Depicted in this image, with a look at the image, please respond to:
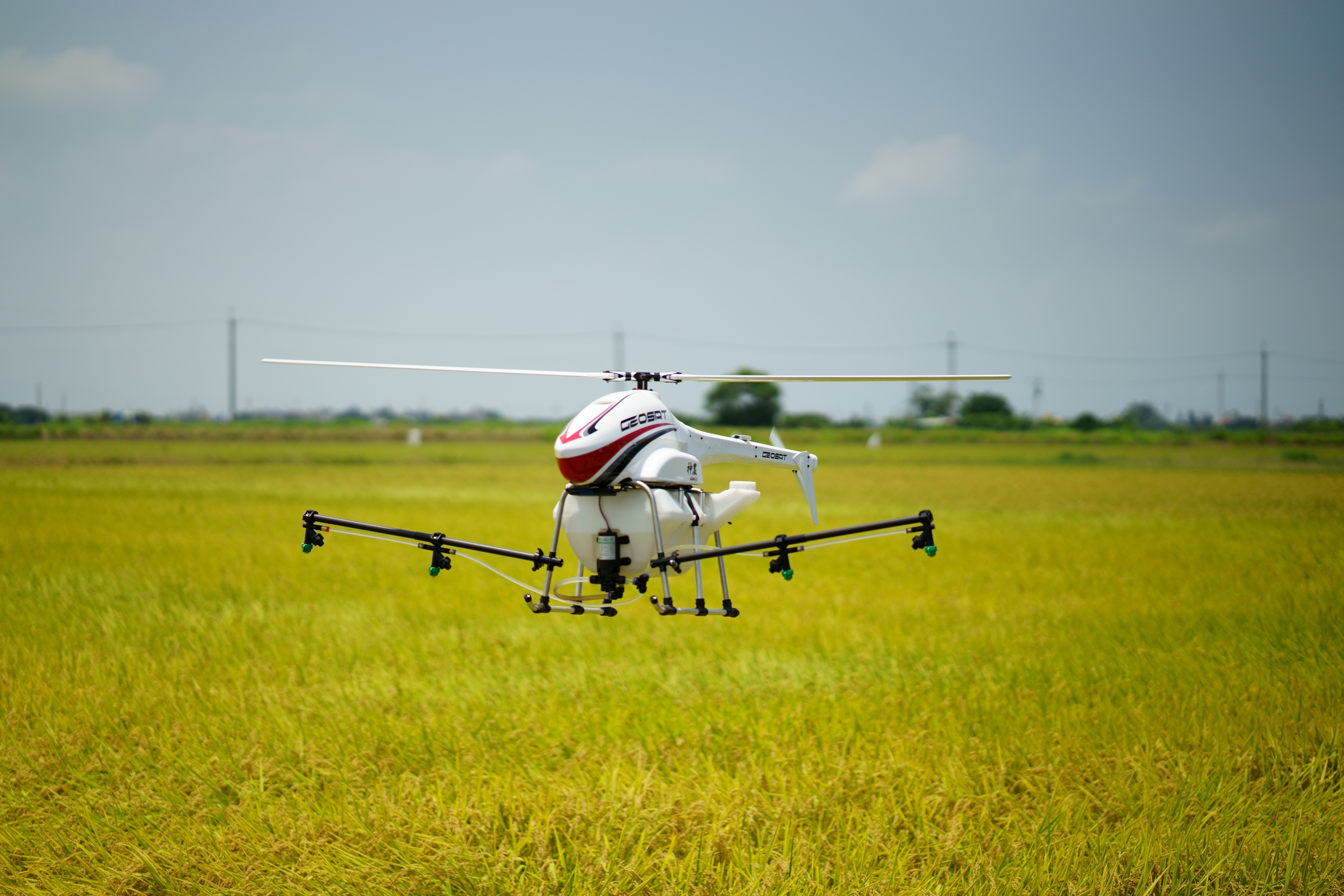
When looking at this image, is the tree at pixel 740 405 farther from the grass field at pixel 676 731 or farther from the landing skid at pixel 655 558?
the landing skid at pixel 655 558

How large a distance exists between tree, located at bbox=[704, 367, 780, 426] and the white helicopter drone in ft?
5.19

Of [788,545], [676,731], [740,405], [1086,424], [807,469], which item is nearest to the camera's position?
[788,545]

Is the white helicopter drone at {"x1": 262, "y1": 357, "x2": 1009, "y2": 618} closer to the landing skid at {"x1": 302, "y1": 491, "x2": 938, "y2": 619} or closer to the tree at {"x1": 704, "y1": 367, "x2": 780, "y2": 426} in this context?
the landing skid at {"x1": 302, "y1": 491, "x2": 938, "y2": 619}

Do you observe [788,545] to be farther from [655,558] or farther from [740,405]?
[740,405]

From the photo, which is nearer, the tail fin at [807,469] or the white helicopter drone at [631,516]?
the white helicopter drone at [631,516]

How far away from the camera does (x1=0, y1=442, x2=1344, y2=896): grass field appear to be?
10.8 meters

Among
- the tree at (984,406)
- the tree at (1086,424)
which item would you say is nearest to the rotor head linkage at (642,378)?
the tree at (984,406)

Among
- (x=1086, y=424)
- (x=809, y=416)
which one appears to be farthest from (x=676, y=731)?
(x=1086, y=424)

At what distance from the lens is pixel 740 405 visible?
5.93 metres

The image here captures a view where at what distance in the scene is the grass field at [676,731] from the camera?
10.8 meters

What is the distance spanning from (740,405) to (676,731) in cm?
1005

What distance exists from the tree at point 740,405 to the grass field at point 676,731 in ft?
2.84

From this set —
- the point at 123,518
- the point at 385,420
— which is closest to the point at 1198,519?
the point at 123,518

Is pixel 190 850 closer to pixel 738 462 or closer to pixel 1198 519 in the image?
pixel 738 462
